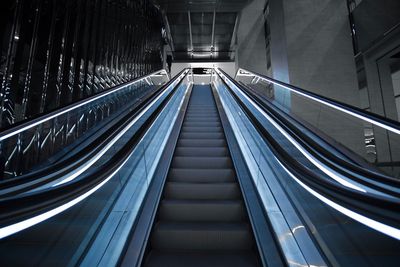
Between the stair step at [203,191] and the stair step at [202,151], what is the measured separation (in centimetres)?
123

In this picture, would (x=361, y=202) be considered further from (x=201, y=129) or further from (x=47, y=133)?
(x=201, y=129)

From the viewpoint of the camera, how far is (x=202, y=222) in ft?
9.04

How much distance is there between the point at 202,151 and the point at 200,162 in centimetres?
47

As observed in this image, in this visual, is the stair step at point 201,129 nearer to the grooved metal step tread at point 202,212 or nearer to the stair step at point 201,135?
the stair step at point 201,135

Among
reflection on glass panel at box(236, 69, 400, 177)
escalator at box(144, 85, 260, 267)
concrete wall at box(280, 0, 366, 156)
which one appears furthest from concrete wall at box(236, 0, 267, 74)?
escalator at box(144, 85, 260, 267)

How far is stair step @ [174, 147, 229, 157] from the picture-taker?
446 cm

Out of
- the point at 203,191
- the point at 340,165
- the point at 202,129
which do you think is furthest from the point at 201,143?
the point at 340,165

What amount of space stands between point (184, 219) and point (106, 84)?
568 cm

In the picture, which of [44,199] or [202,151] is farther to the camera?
[202,151]

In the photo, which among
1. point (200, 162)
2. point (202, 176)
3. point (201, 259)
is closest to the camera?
point (201, 259)

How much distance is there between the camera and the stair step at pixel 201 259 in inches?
87.4

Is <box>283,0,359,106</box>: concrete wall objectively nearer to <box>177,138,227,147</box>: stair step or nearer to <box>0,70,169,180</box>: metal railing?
<box>177,138,227,147</box>: stair step

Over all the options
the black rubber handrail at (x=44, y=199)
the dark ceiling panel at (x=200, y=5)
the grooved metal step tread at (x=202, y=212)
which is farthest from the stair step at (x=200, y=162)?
the dark ceiling panel at (x=200, y=5)

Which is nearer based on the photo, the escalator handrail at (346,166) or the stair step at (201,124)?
the escalator handrail at (346,166)
